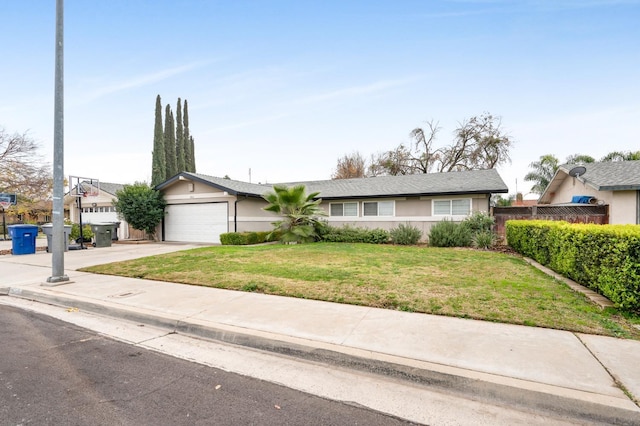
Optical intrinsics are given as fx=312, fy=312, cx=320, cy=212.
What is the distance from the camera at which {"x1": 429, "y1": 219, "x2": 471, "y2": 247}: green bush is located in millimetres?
13672

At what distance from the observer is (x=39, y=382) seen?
10.0ft

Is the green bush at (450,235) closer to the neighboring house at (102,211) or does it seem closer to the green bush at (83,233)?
the green bush at (83,233)

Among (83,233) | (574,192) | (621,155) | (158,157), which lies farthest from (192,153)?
(621,155)

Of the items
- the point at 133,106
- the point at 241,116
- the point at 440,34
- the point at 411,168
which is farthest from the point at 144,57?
the point at 411,168

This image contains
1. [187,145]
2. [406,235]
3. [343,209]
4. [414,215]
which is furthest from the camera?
[187,145]

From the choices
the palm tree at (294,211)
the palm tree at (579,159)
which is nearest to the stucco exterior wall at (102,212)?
the palm tree at (294,211)

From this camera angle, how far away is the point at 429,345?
3.68 meters

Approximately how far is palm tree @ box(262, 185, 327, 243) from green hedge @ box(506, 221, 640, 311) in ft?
31.1

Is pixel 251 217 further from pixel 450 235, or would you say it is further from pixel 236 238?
pixel 450 235

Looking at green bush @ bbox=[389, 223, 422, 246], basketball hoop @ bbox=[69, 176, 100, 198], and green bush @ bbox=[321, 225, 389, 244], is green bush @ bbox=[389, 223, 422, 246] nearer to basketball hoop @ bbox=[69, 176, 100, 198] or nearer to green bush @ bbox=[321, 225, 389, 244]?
green bush @ bbox=[321, 225, 389, 244]

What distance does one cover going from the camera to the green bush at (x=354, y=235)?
51.5 feet

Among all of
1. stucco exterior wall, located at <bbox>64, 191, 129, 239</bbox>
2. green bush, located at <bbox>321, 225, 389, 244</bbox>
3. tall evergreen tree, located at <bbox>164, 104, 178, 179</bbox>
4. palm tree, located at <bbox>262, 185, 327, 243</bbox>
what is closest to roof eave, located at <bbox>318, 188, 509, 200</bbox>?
green bush, located at <bbox>321, 225, 389, 244</bbox>

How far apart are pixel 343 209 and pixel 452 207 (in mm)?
5855

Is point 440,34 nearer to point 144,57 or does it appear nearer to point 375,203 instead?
point 375,203
